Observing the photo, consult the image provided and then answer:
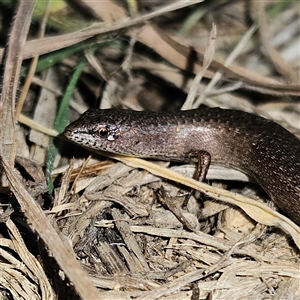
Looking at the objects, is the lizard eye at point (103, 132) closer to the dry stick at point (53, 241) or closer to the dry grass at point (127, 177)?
the dry grass at point (127, 177)

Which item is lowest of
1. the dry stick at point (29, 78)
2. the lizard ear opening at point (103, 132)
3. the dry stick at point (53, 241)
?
the dry stick at point (53, 241)

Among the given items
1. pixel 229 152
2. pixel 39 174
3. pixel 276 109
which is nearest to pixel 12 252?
pixel 39 174

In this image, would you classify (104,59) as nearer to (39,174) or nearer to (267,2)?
(39,174)

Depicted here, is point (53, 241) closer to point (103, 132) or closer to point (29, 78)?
point (103, 132)

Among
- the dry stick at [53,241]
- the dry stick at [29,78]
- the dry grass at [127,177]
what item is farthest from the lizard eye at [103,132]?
the dry stick at [53,241]

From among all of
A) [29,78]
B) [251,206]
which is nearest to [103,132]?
[29,78]

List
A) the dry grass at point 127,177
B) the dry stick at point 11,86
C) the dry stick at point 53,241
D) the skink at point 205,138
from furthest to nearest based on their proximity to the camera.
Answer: the skink at point 205,138
the dry stick at point 11,86
the dry grass at point 127,177
the dry stick at point 53,241
